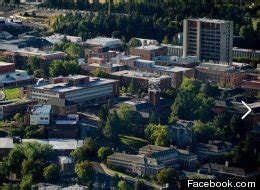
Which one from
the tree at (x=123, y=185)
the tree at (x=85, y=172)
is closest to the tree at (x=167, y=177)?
the tree at (x=123, y=185)

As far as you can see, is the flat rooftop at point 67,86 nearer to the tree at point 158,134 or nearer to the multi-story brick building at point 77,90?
the multi-story brick building at point 77,90

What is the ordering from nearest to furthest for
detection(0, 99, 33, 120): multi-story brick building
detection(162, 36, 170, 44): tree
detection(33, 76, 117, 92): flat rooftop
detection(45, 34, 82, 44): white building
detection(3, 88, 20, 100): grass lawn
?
detection(0, 99, 33, 120): multi-story brick building, detection(33, 76, 117, 92): flat rooftop, detection(3, 88, 20, 100): grass lawn, detection(45, 34, 82, 44): white building, detection(162, 36, 170, 44): tree

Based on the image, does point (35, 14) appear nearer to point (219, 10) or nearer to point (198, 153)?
point (219, 10)

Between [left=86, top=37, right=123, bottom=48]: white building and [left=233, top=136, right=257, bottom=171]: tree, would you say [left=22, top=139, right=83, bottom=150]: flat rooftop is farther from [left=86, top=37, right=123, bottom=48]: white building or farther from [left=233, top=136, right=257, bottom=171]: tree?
[left=86, top=37, right=123, bottom=48]: white building

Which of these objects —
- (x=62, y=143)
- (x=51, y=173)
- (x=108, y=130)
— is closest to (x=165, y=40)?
(x=108, y=130)

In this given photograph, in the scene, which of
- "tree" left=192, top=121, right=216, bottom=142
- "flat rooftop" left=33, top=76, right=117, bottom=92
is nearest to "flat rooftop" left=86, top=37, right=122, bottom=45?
"flat rooftop" left=33, top=76, right=117, bottom=92

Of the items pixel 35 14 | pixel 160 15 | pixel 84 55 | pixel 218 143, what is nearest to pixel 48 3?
pixel 35 14
